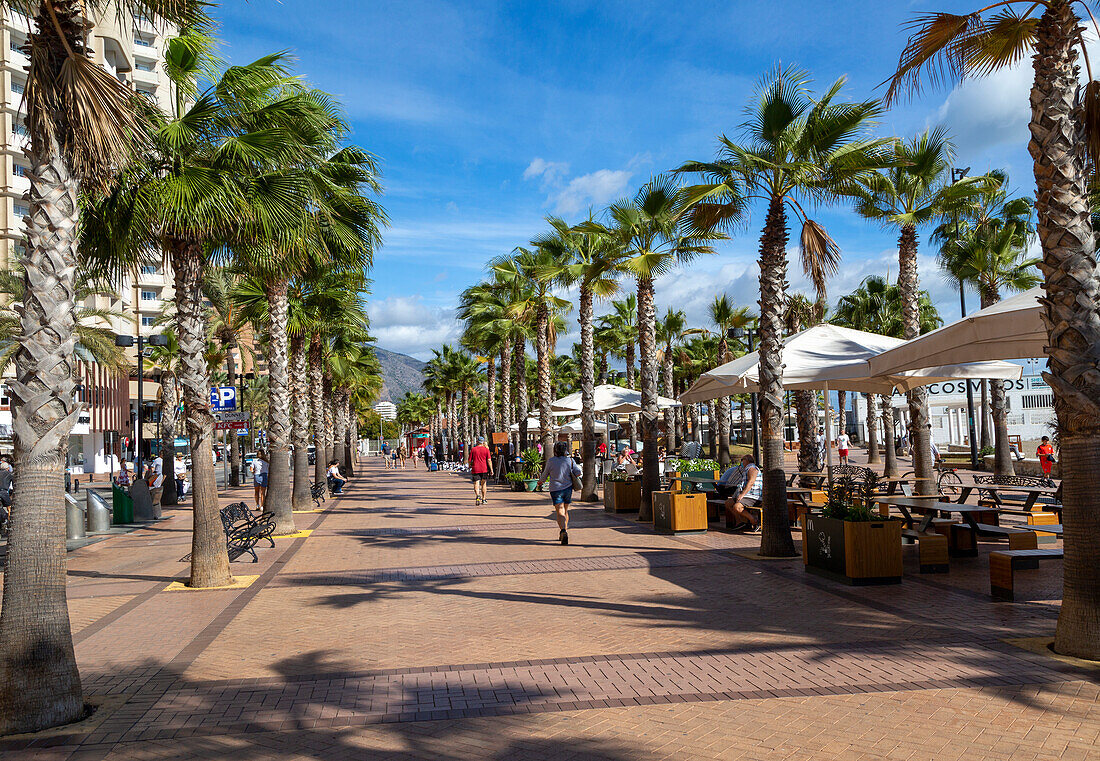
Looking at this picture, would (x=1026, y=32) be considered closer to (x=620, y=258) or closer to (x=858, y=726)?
(x=858, y=726)

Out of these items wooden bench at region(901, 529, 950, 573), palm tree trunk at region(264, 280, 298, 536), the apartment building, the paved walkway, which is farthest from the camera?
the apartment building

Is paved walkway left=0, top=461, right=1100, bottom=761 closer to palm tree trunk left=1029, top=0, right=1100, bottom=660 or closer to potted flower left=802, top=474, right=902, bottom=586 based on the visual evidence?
potted flower left=802, top=474, right=902, bottom=586

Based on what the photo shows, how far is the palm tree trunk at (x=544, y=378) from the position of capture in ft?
85.7

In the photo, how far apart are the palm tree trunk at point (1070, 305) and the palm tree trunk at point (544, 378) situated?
19710mm

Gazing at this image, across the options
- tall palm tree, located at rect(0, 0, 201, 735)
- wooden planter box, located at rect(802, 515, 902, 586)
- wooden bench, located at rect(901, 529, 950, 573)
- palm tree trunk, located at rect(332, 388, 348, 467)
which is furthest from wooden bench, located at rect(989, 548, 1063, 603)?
palm tree trunk, located at rect(332, 388, 348, 467)

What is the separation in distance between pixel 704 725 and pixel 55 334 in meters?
5.14

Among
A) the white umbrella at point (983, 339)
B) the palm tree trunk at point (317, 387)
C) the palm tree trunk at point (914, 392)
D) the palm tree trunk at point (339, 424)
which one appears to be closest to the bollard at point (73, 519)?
the palm tree trunk at point (317, 387)

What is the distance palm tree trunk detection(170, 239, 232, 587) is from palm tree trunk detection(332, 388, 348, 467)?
27878 millimetres

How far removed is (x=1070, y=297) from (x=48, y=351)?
24.5 ft

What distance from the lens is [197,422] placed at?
10750mm

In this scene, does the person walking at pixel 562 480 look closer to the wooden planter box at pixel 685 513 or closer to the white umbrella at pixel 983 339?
the wooden planter box at pixel 685 513

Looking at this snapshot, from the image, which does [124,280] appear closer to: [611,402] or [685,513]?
[611,402]

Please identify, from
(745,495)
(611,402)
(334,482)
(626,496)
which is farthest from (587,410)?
(334,482)

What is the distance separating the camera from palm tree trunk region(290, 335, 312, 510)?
64.5ft
